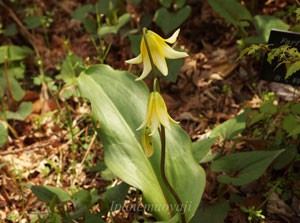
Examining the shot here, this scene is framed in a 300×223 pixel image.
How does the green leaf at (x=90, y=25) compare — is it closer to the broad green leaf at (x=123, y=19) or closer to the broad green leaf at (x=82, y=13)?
the broad green leaf at (x=82, y=13)

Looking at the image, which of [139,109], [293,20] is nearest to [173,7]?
[293,20]

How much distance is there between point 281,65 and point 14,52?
6.67 ft

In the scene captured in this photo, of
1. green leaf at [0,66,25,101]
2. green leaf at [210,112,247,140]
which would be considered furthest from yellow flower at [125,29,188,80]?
green leaf at [0,66,25,101]

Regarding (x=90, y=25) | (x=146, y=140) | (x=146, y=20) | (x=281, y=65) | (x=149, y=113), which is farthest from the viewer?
(x=90, y=25)

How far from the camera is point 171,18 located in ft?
9.35

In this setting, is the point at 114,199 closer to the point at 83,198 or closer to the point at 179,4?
the point at 83,198

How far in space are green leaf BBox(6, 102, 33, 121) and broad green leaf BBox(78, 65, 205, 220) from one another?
91 cm

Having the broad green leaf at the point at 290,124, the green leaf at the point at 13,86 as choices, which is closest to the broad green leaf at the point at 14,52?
the green leaf at the point at 13,86

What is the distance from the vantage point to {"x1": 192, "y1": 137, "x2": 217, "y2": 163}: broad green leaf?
6.49ft

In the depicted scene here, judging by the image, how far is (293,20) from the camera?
291cm

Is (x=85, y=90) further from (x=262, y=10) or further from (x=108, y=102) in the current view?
(x=262, y=10)

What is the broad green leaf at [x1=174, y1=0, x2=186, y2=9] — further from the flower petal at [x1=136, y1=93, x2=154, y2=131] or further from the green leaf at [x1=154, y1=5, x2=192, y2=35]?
the flower petal at [x1=136, y1=93, x2=154, y2=131]

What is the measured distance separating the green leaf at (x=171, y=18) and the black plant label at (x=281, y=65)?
2.52ft

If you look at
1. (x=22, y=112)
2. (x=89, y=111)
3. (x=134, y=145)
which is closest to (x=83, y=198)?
(x=134, y=145)
